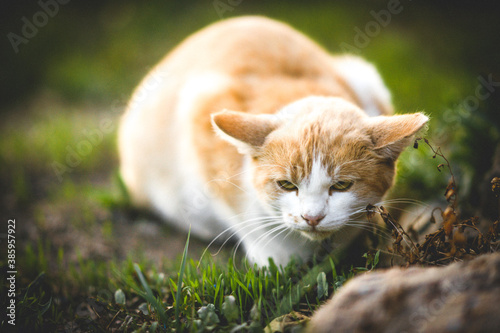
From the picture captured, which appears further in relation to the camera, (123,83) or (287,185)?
(123,83)

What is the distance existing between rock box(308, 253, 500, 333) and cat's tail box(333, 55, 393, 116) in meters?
1.43

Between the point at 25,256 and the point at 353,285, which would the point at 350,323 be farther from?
the point at 25,256

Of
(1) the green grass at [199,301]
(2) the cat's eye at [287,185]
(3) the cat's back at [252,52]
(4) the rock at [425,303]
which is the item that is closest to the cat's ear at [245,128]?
(2) the cat's eye at [287,185]

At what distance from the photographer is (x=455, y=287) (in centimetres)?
100

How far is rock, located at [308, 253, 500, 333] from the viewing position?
3.00ft

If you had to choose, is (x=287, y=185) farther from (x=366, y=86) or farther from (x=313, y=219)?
(x=366, y=86)

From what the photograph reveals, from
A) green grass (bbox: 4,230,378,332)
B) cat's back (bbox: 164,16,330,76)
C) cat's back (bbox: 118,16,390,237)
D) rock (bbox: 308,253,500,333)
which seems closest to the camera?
rock (bbox: 308,253,500,333)

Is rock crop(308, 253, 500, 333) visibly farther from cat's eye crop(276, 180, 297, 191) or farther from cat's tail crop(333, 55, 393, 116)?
cat's tail crop(333, 55, 393, 116)

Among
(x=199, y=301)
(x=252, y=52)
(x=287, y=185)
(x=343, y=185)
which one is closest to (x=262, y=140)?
(x=287, y=185)

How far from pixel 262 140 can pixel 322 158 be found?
12.4 inches

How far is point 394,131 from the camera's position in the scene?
1516 mm

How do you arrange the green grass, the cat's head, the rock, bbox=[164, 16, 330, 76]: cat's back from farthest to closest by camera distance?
bbox=[164, 16, 330, 76]: cat's back → the cat's head → the green grass → the rock

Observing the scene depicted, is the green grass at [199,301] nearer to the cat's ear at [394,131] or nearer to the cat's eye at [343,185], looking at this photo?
the cat's eye at [343,185]

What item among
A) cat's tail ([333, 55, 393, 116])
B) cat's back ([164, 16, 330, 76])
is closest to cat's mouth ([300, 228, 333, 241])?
cat's tail ([333, 55, 393, 116])
